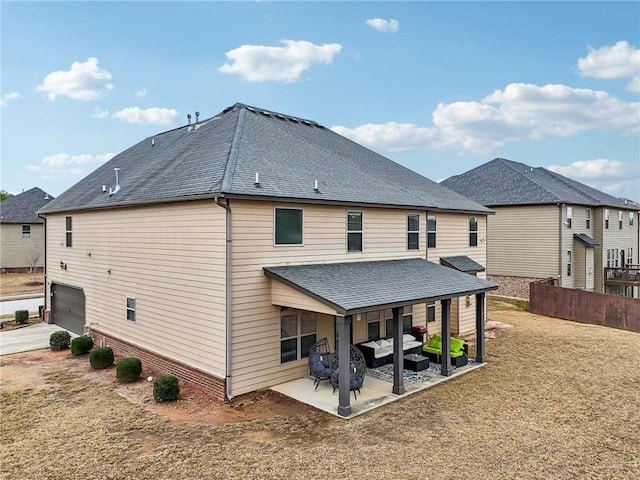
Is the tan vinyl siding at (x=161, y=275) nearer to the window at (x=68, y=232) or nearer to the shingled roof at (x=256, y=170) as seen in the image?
the window at (x=68, y=232)

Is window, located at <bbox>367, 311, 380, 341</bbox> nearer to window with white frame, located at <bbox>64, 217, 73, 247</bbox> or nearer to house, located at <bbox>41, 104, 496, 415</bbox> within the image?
house, located at <bbox>41, 104, 496, 415</bbox>

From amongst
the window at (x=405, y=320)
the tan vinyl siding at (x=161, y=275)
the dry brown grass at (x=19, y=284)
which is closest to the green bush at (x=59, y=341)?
the tan vinyl siding at (x=161, y=275)

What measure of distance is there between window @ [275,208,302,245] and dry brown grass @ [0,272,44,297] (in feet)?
87.8

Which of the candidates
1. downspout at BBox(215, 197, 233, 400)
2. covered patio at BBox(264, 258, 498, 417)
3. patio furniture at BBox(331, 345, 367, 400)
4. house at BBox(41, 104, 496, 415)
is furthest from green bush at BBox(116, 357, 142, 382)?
patio furniture at BBox(331, 345, 367, 400)

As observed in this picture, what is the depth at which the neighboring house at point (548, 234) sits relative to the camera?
88.0 ft

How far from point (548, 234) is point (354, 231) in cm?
1919

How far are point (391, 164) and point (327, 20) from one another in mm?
8002

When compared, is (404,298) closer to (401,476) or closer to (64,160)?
(401,476)

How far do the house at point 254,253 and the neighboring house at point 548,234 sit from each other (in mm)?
11789

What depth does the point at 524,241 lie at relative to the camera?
90.8 feet

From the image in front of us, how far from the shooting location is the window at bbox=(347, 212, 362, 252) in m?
13.0

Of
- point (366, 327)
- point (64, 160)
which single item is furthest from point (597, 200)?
point (64, 160)

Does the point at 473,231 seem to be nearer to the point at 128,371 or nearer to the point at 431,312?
the point at 431,312

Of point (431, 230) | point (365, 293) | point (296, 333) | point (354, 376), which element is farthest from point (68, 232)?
point (431, 230)
